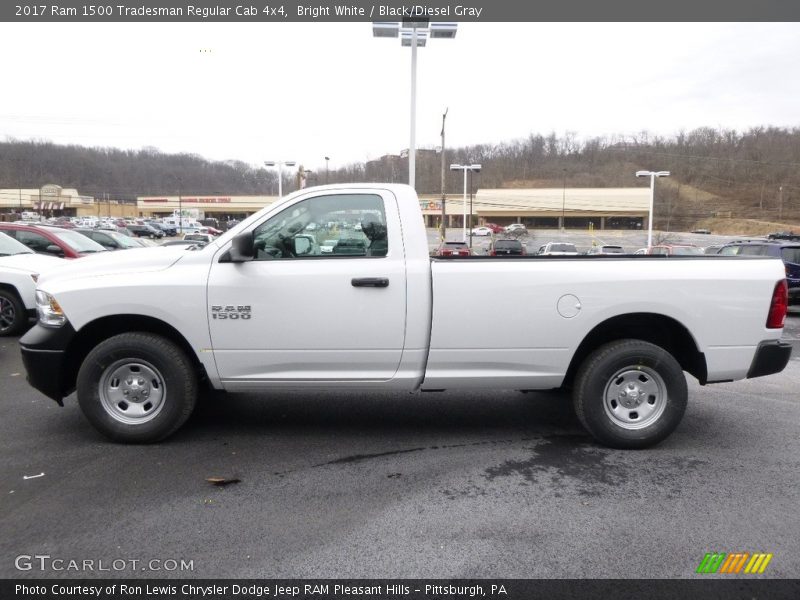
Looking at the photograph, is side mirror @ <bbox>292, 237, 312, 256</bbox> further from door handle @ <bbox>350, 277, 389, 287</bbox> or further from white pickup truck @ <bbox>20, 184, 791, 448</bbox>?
door handle @ <bbox>350, 277, 389, 287</bbox>

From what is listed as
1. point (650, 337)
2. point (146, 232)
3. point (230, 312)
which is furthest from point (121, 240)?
point (146, 232)

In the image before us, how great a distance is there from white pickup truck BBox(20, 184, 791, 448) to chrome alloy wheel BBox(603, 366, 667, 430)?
0.01 meters

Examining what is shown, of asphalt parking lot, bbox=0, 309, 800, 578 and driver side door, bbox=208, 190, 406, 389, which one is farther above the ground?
driver side door, bbox=208, 190, 406, 389

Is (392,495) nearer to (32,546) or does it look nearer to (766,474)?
(32,546)

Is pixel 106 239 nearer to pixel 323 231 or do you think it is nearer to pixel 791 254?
pixel 323 231

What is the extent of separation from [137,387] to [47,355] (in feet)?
2.31

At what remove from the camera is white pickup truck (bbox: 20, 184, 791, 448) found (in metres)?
4.36

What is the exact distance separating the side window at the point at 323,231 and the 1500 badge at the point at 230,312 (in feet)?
1.38

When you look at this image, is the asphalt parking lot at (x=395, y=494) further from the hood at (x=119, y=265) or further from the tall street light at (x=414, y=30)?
the tall street light at (x=414, y=30)

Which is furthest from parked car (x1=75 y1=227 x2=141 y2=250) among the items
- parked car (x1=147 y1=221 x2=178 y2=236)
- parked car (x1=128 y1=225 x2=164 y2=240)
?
parked car (x1=147 y1=221 x2=178 y2=236)

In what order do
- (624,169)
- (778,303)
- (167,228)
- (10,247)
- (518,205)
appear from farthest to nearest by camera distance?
(624,169), (518,205), (167,228), (10,247), (778,303)

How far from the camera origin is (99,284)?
14.3 ft

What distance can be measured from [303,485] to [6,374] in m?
4.96

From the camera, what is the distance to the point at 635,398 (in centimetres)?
458
